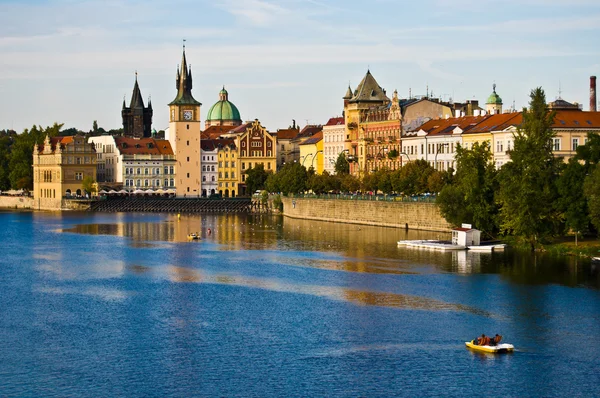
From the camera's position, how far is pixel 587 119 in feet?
293

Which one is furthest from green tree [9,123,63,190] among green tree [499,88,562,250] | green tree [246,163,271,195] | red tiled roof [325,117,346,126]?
green tree [499,88,562,250]

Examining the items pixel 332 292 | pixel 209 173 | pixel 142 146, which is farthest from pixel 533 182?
pixel 142 146

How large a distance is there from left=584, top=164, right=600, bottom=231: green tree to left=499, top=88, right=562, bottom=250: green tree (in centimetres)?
418

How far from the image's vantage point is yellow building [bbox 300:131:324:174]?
14462 centimetres

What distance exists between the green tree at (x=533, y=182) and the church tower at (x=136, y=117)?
11034 centimetres

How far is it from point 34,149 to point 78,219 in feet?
138

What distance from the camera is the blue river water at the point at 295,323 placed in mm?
36938

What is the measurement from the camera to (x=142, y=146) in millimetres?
155375

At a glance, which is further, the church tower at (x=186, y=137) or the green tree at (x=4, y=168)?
the green tree at (x=4, y=168)

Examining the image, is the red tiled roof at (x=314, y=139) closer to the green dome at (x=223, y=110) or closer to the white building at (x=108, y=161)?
the white building at (x=108, y=161)

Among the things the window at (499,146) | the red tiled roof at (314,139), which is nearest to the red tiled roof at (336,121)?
the red tiled roof at (314,139)

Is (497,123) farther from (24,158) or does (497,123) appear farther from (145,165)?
(24,158)

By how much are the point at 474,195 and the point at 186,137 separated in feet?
275

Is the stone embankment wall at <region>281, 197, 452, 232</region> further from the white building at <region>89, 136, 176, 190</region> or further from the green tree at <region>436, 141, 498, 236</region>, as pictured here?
the white building at <region>89, 136, 176, 190</region>
